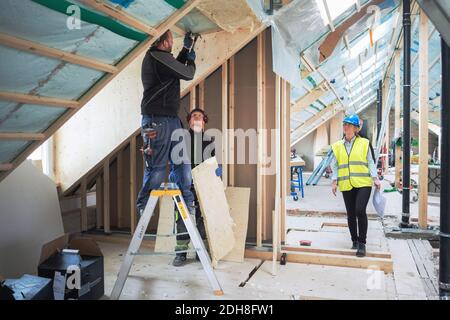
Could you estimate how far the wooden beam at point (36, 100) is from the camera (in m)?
2.11

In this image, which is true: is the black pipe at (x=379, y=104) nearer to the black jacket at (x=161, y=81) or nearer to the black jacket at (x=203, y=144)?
the black jacket at (x=203, y=144)

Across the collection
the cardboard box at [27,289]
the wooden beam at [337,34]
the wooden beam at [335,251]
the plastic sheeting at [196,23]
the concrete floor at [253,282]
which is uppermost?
the wooden beam at [337,34]

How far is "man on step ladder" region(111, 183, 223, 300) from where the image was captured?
2324mm

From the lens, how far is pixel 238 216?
3500 millimetres

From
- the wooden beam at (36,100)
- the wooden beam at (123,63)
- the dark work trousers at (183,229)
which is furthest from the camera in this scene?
the dark work trousers at (183,229)

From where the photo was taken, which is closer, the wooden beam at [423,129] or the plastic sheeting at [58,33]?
the plastic sheeting at [58,33]

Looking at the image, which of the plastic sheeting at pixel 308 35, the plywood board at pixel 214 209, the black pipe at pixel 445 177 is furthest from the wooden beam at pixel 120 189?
the black pipe at pixel 445 177

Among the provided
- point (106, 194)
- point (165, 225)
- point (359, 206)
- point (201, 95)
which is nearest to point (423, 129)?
point (359, 206)

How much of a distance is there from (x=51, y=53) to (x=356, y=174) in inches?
102

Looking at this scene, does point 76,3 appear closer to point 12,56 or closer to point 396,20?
point 12,56

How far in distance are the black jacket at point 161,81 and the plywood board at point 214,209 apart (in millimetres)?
533

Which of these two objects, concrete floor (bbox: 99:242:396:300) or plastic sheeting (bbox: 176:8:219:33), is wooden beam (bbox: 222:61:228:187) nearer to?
plastic sheeting (bbox: 176:8:219:33)

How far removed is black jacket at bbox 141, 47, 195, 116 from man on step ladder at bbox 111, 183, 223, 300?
0.59m
